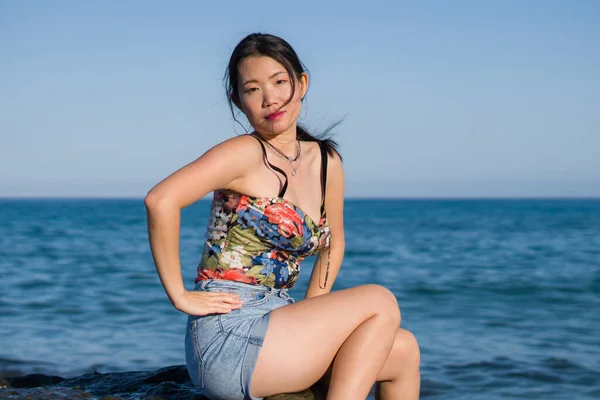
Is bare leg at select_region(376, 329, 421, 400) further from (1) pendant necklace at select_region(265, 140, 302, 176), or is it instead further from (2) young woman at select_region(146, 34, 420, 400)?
(1) pendant necklace at select_region(265, 140, 302, 176)

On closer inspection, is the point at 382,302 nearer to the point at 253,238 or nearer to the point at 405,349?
the point at 405,349

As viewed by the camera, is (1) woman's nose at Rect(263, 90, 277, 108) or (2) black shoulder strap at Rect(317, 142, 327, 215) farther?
(2) black shoulder strap at Rect(317, 142, 327, 215)

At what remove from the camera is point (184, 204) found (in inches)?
118

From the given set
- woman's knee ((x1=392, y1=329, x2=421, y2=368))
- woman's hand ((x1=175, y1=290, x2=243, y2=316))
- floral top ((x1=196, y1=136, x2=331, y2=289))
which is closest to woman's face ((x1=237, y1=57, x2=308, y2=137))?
floral top ((x1=196, y1=136, x2=331, y2=289))

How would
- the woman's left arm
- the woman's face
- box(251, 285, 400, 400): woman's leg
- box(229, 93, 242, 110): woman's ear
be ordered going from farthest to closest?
the woman's left arm
box(229, 93, 242, 110): woman's ear
the woman's face
box(251, 285, 400, 400): woman's leg

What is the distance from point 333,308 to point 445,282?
10.7 metres

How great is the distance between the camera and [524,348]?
24.7ft

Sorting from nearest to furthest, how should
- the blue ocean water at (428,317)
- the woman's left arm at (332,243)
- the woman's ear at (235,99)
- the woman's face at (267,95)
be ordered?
the woman's face at (267,95) → the woman's ear at (235,99) → the woman's left arm at (332,243) → the blue ocean water at (428,317)

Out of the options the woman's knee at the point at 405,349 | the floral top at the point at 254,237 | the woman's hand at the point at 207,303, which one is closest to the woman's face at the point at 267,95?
the floral top at the point at 254,237

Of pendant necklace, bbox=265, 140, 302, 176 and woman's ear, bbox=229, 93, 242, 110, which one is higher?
woman's ear, bbox=229, 93, 242, 110

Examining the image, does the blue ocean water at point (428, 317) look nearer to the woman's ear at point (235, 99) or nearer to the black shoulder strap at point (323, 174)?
the black shoulder strap at point (323, 174)

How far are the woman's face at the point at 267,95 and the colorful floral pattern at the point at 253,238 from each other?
A: 0.39 m

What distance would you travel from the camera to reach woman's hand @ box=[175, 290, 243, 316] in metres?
3.07

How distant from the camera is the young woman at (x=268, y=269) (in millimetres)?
2945
